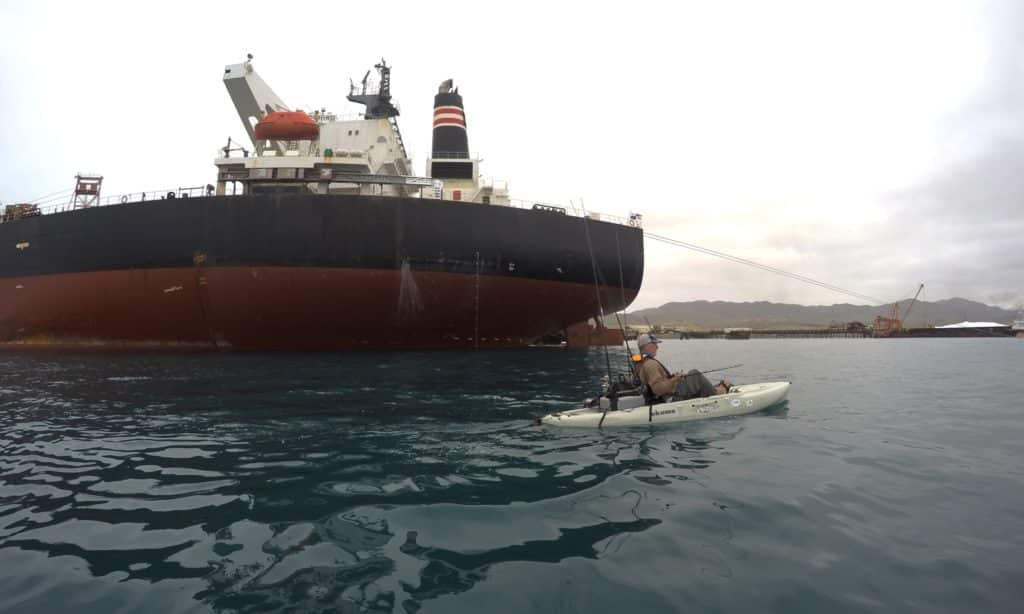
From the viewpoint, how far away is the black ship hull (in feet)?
58.7

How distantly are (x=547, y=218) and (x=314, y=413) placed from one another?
14.2 metres

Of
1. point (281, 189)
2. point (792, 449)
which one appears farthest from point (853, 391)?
point (281, 189)

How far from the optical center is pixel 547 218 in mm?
19859

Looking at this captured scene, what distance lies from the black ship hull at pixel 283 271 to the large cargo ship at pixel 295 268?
0.18 feet

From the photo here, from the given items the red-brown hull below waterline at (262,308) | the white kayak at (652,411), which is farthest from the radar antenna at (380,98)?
the white kayak at (652,411)

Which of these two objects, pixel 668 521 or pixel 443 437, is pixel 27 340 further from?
pixel 668 521

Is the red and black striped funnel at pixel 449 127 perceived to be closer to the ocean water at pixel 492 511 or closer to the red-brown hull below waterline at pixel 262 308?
the red-brown hull below waterline at pixel 262 308

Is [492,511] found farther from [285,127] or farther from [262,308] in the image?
[285,127]

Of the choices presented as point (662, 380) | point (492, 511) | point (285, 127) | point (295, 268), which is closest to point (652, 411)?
point (662, 380)

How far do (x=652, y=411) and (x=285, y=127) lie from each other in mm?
22879

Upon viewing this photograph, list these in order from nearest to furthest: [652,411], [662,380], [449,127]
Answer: [662,380] < [652,411] < [449,127]

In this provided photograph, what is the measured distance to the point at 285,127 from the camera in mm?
22531


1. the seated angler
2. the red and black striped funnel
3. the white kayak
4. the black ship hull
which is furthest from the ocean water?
the red and black striped funnel

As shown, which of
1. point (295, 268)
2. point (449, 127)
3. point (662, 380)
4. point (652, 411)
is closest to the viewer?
point (662, 380)
